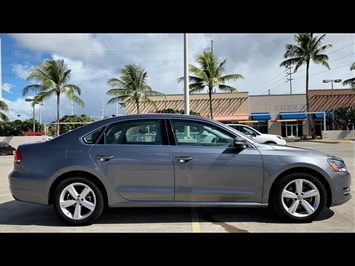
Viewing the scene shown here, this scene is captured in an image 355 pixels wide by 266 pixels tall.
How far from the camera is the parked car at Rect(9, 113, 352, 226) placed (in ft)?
13.1

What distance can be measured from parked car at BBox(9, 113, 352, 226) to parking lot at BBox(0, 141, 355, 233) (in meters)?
0.22

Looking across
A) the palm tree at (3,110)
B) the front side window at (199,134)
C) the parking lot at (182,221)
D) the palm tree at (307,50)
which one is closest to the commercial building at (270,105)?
the palm tree at (307,50)

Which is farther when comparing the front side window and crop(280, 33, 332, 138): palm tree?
crop(280, 33, 332, 138): palm tree

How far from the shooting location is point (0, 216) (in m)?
4.71

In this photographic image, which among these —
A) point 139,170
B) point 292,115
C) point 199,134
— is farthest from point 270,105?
point 139,170

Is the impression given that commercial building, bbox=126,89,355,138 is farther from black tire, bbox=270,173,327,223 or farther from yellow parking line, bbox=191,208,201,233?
black tire, bbox=270,173,327,223

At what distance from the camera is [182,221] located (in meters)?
4.20

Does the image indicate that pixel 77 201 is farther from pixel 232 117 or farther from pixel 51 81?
pixel 232 117

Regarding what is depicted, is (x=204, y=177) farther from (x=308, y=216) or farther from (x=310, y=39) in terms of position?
(x=310, y=39)

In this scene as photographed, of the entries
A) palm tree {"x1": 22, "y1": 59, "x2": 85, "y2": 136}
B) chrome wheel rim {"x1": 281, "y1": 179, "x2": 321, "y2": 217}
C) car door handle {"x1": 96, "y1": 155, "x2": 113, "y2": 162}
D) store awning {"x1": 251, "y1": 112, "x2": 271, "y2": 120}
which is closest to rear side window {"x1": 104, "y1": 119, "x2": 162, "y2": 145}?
car door handle {"x1": 96, "y1": 155, "x2": 113, "y2": 162}

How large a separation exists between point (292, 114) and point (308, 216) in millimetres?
34597

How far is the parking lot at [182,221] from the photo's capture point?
3.89m

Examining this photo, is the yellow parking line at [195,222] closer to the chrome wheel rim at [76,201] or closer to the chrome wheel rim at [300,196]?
→ the chrome wheel rim at [300,196]
